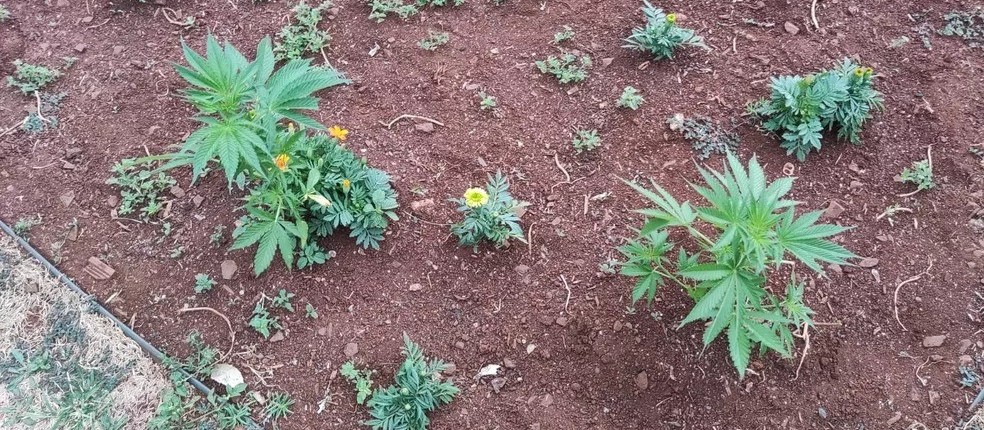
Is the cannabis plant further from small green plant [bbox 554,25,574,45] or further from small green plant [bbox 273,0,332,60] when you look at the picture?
small green plant [bbox 273,0,332,60]

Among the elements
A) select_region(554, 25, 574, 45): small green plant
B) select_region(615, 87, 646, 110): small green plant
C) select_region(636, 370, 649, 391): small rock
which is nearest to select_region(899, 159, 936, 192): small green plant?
select_region(615, 87, 646, 110): small green plant

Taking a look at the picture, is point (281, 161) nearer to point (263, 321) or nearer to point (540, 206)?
point (263, 321)

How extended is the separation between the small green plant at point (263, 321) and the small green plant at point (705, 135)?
2.02 metres

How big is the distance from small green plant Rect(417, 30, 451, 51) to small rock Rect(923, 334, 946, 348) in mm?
2573

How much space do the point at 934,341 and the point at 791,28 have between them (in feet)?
5.48

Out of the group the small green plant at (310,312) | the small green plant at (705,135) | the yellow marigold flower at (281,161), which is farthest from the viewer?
the small green plant at (705,135)

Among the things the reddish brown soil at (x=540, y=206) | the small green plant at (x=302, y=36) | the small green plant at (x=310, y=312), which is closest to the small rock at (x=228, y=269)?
the reddish brown soil at (x=540, y=206)

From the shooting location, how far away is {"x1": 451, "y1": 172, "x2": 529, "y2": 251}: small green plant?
2.67 meters

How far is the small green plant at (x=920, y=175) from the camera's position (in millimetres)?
2855

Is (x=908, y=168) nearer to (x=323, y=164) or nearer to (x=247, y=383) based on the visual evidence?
(x=323, y=164)

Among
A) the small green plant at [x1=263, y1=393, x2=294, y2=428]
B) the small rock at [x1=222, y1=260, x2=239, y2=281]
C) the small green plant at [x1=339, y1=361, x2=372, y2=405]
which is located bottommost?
the small green plant at [x1=263, y1=393, x2=294, y2=428]

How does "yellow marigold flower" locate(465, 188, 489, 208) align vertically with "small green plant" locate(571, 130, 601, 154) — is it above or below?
above

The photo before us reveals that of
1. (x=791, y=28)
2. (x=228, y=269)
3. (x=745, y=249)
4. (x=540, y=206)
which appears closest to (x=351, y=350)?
(x=228, y=269)

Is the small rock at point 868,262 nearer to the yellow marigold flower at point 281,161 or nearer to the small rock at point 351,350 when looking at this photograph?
the small rock at point 351,350
